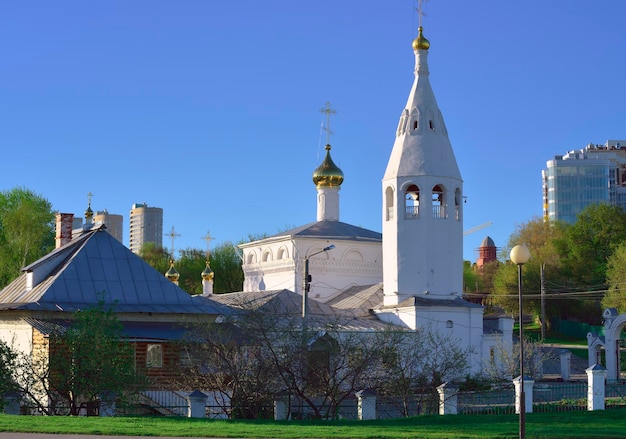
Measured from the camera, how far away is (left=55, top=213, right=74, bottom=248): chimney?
35.6 meters

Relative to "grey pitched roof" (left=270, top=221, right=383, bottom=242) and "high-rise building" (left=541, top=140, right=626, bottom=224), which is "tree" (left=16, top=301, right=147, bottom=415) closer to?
"grey pitched roof" (left=270, top=221, right=383, bottom=242)

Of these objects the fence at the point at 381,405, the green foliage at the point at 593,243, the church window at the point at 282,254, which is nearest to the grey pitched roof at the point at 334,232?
the church window at the point at 282,254

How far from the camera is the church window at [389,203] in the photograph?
38.7 meters

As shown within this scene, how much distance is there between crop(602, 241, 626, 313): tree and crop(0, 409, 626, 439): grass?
3262 centimetres

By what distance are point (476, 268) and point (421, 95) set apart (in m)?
49.8

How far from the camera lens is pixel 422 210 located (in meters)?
38.0

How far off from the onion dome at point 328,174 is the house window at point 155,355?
20.1 m

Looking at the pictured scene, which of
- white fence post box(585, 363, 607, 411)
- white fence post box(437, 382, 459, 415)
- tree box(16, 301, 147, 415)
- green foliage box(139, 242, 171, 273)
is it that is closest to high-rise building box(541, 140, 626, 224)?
green foliage box(139, 242, 171, 273)

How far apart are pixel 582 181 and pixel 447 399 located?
89.5 meters

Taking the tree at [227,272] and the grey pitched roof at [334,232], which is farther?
the tree at [227,272]

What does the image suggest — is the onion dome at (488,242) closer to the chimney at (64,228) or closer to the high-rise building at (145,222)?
the chimney at (64,228)

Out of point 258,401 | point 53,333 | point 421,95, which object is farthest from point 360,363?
point 421,95

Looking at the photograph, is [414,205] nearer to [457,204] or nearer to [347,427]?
[457,204]

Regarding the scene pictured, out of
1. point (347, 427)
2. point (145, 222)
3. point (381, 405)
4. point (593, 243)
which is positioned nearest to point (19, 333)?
point (381, 405)
